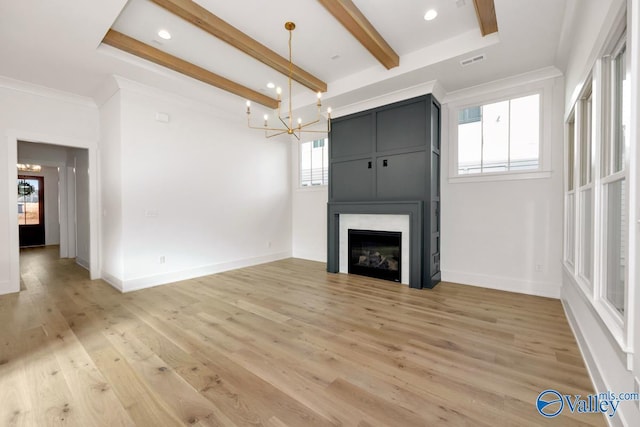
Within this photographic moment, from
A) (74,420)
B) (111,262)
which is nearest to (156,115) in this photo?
(111,262)

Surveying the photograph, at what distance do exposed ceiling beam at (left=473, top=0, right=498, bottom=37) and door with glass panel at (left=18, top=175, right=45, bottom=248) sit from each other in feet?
40.9

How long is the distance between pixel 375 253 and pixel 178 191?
140 inches

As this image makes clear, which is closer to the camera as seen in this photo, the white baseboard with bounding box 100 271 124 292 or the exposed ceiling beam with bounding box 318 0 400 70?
the exposed ceiling beam with bounding box 318 0 400 70

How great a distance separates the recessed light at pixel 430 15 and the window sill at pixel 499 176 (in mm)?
2298

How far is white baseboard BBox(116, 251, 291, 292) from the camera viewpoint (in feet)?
13.4

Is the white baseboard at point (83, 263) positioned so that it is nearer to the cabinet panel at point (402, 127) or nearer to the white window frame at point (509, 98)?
the cabinet panel at point (402, 127)

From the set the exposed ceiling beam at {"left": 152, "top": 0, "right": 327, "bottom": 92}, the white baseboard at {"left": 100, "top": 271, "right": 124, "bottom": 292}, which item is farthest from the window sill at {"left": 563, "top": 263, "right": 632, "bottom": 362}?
the white baseboard at {"left": 100, "top": 271, "right": 124, "bottom": 292}

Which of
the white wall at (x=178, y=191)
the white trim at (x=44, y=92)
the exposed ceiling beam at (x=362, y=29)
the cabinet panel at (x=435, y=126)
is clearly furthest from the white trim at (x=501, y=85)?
the white trim at (x=44, y=92)

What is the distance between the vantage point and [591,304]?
200 centimetres

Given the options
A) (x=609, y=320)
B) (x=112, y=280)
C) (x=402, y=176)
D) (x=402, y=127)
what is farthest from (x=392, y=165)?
(x=112, y=280)

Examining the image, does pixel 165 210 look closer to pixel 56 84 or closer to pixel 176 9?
pixel 56 84

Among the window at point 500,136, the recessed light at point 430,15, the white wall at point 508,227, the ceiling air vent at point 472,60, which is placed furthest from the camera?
the window at point 500,136

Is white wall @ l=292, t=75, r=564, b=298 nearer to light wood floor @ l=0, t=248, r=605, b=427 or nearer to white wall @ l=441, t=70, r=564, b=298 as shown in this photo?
white wall @ l=441, t=70, r=564, b=298

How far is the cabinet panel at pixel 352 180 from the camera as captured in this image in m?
4.86
